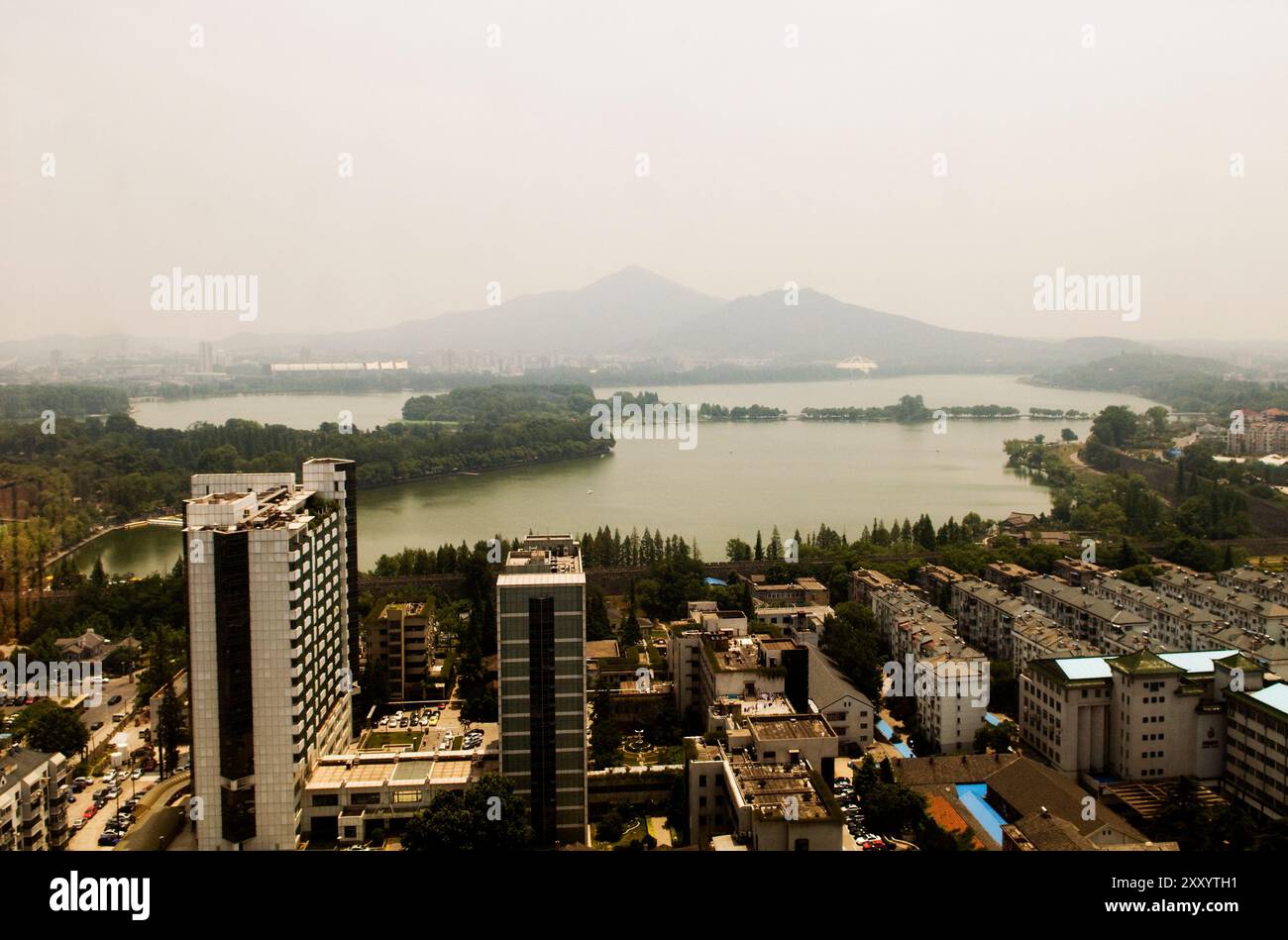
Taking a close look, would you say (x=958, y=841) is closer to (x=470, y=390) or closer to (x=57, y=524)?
(x=57, y=524)

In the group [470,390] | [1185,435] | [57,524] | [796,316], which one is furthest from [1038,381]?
[57,524]

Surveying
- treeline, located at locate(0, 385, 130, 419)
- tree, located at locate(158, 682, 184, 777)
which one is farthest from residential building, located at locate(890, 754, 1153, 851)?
treeline, located at locate(0, 385, 130, 419)

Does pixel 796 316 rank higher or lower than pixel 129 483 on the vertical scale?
higher

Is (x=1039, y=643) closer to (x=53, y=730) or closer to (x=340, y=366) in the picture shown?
(x=53, y=730)

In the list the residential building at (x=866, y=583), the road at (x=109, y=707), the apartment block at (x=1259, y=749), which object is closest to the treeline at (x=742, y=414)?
the residential building at (x=866, y=583)

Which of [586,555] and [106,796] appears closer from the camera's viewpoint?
[106,796]

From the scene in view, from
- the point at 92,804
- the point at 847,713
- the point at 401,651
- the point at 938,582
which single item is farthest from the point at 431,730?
the point at 938,582
